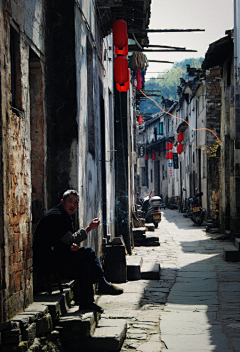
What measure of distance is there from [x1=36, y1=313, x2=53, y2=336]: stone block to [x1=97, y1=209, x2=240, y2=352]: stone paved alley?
0.94 metres

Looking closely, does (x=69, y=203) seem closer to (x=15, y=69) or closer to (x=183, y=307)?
(x=15, y=69)

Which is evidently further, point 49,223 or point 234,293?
point 234,293

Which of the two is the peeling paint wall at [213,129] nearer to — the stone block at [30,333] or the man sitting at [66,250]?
the man sitting at [66,250]

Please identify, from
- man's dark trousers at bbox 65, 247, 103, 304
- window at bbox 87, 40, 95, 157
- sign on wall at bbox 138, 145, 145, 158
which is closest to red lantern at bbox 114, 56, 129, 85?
window at bbox 87, 40, 95, 157

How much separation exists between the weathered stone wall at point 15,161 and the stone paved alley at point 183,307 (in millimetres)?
1500

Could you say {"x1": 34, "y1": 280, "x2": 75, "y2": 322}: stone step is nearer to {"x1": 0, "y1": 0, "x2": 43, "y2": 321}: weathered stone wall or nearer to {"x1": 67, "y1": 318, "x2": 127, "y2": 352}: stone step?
{"x1": 0, "y1": 0, "x2": 43, "y2": 321}: weathered stone wall

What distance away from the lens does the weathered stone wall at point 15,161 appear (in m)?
3.87

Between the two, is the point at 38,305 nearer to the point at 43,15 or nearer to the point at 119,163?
the point at 43,15

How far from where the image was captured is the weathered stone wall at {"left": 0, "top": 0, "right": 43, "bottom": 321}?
3.87 metres

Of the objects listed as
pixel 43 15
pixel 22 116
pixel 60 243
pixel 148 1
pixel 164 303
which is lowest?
pixel 164 303

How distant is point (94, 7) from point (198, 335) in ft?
19.3

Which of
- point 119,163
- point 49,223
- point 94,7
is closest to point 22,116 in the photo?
point 49,223

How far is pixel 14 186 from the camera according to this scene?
4207 mm

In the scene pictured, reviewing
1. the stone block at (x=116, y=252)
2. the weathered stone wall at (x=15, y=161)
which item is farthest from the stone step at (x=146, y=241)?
the weathered stone wall at (x=15, y=161)
